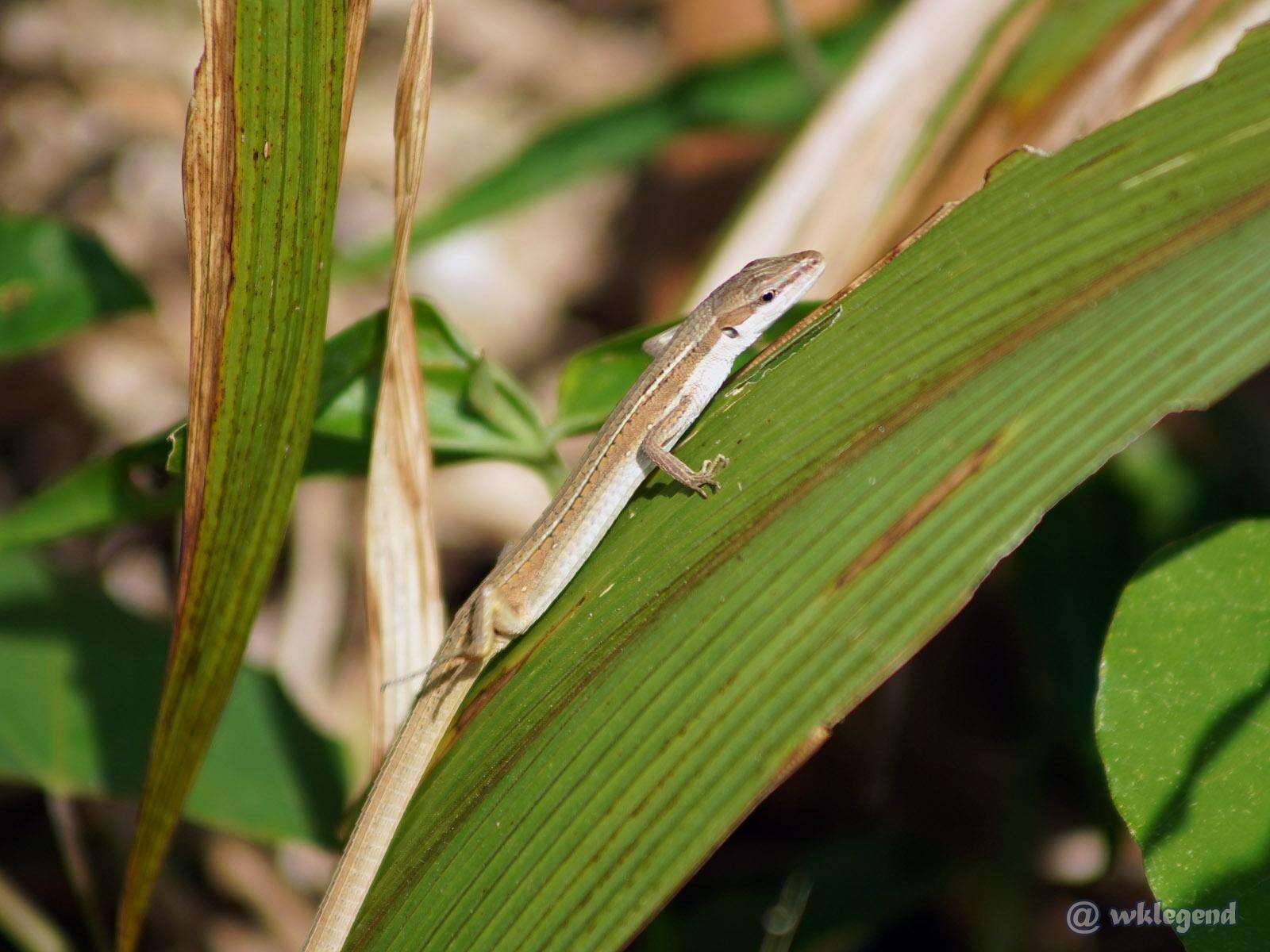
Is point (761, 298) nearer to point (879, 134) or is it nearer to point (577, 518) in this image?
point (577, 518)

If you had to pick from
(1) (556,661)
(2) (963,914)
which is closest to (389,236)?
(1) (556,661)

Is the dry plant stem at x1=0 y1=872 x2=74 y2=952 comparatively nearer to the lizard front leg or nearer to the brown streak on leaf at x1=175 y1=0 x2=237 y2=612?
the brown streak on leaf at x1=175 y1=0 x2=237 y2=612

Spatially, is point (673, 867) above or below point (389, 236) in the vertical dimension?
below

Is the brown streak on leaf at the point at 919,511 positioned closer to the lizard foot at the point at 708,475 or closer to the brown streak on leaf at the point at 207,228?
the lizard foot at the point at 708,475

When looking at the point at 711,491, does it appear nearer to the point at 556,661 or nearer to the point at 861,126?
the point at 556,661

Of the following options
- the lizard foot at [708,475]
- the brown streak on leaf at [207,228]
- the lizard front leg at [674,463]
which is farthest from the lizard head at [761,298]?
the brown streak on leaf at [207,228]

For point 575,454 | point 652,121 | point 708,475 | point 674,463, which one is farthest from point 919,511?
point 575,454

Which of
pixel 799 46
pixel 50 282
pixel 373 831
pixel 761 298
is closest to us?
pixel 373 831

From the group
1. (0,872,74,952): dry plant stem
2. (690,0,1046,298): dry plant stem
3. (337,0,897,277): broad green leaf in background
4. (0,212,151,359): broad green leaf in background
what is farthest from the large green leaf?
(337,0,897,277): broad green leaf in background
